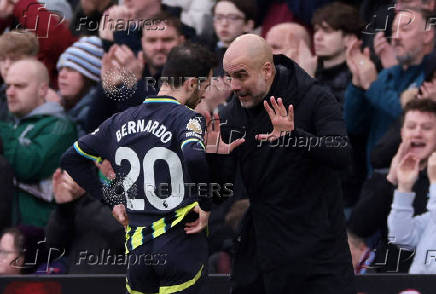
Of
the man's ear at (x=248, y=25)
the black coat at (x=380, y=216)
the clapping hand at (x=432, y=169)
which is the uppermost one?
the man's ear at (x=248, y=25)

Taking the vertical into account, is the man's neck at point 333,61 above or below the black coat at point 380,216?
above

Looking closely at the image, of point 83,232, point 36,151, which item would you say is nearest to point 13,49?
point 36,151

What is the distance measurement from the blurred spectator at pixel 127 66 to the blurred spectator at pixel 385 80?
1.58 metres

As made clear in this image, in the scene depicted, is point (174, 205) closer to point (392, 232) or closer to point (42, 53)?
point (392, 232)

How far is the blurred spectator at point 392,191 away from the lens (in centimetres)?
764

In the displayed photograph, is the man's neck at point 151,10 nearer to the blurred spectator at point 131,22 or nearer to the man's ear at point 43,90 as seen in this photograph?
the blurred spectator at point 131,22

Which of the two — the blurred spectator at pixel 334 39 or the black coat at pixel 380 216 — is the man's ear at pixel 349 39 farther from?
the black coat at pixel 380 216

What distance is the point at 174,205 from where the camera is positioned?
6164 millimetres

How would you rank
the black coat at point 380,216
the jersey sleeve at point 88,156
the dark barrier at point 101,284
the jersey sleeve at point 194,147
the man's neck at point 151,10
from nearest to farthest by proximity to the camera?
1. the jersey sleeve at point 194,147
2. the jersey sleeve at point 88,156
3. the dark barrier at point 101,284
4. the black coat at point 380,216
5. the man's neck at point 151,10

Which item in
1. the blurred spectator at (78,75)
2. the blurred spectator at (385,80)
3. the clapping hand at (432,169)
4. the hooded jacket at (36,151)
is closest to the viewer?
the clapping hand at (432,169)

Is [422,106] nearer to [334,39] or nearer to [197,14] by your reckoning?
[334,39]

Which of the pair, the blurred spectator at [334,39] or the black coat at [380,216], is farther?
the blurred spectator at [334,39]

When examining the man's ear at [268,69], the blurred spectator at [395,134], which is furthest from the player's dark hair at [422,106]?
the man's ear at [268,69]

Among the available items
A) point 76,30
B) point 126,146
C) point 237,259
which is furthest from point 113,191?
point 76,30
